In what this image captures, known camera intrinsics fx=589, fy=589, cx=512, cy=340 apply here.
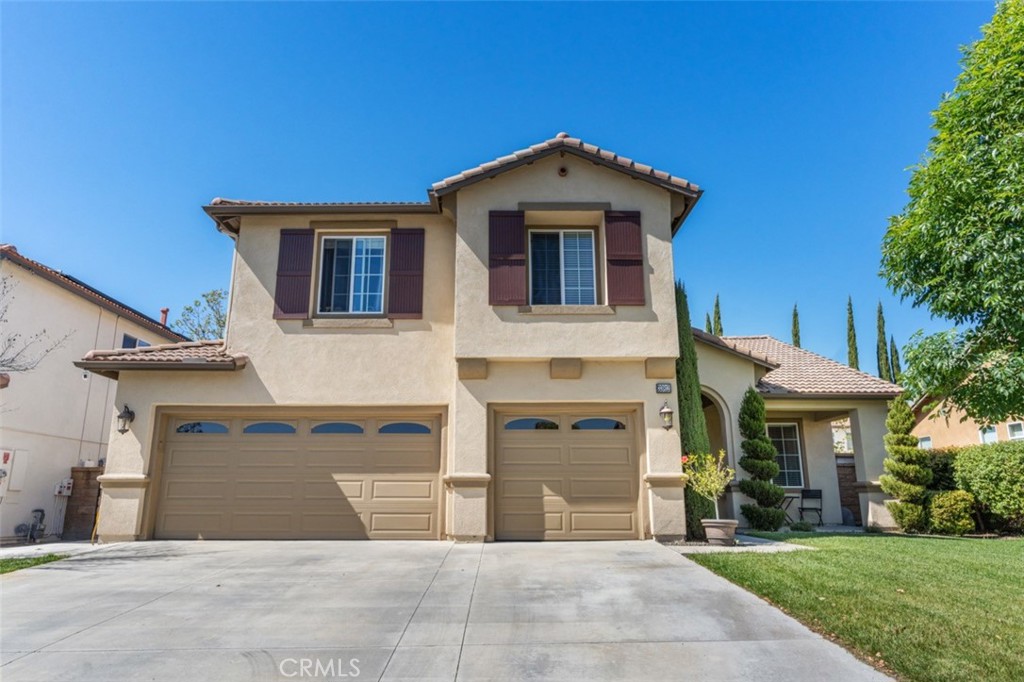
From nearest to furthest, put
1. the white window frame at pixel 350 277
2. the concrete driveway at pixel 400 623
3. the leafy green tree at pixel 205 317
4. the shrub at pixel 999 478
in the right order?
1. the concrete driveway at pixel 400 623
2. the white window frame at pixel 350 277
3. the shrub at pixel 999 478
4. the leafy green tree at pixel 205 317

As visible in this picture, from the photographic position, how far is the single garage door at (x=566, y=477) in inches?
406

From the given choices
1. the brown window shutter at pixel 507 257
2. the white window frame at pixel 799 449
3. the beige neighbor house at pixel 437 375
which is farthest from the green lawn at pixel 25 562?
the white window frame at pixel 799 449

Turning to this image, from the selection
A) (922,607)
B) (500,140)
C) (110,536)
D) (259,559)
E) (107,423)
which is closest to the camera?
(922,607)

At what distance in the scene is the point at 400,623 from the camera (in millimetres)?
5355

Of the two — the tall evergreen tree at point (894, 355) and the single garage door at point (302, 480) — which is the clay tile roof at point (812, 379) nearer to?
the single garage door at point (302, 480)

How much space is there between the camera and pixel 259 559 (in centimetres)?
844

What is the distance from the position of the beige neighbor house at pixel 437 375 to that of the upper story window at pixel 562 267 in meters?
0.03

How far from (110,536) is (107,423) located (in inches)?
305

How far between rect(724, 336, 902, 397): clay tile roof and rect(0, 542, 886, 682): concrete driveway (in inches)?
333

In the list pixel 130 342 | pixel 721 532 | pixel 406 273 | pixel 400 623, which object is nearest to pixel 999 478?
pixel 721 532

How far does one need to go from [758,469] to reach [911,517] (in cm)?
385

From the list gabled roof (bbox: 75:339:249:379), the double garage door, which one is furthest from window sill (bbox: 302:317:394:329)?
the double garage door

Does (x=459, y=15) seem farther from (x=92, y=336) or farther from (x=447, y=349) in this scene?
(x=92, y=336)

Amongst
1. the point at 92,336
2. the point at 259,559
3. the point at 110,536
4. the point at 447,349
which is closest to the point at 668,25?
the point at 447,349
